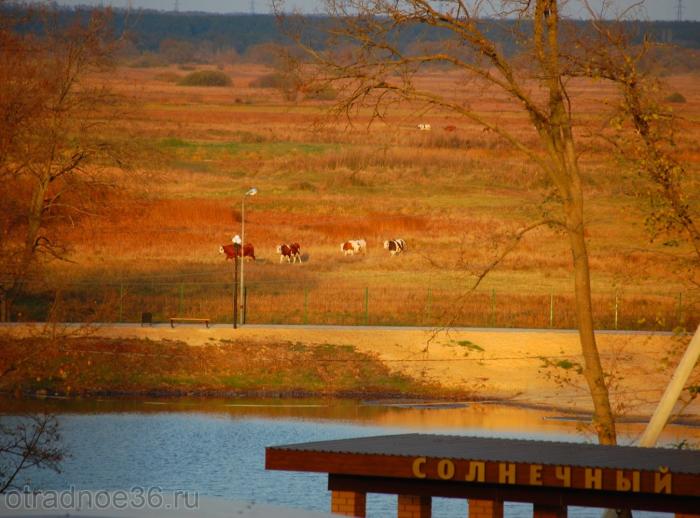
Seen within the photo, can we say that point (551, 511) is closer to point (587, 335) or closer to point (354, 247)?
point (587, 335)

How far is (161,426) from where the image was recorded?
37.0 metres

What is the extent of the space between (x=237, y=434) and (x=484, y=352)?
13.3m

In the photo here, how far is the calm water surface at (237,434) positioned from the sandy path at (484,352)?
8.35 feet

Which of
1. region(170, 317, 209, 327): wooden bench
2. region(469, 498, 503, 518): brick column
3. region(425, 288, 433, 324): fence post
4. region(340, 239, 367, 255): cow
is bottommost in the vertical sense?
region(469, 498, 503, 518): brick column

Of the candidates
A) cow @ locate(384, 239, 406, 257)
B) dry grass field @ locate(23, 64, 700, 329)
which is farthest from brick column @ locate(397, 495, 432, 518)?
cow @ locate(384, 239, 406, 257)

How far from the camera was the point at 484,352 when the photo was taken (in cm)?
4669

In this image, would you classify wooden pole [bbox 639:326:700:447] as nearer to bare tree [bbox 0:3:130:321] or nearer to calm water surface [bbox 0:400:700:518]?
calm water surface [bbox 0:400:700:518]

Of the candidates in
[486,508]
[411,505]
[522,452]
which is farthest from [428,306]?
[411,505]

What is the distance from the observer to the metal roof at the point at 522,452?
18.5 meters

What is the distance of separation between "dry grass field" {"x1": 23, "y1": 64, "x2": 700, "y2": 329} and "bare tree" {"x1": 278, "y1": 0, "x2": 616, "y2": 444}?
0.59 m

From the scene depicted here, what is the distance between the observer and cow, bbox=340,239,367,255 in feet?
220

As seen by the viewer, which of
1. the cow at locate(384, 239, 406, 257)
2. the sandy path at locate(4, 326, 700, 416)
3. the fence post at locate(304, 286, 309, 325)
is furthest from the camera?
the cow at locate(384, 239, 406, 257)

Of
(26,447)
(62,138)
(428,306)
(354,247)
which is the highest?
(62,138)

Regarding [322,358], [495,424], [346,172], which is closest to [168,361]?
[322,358]
